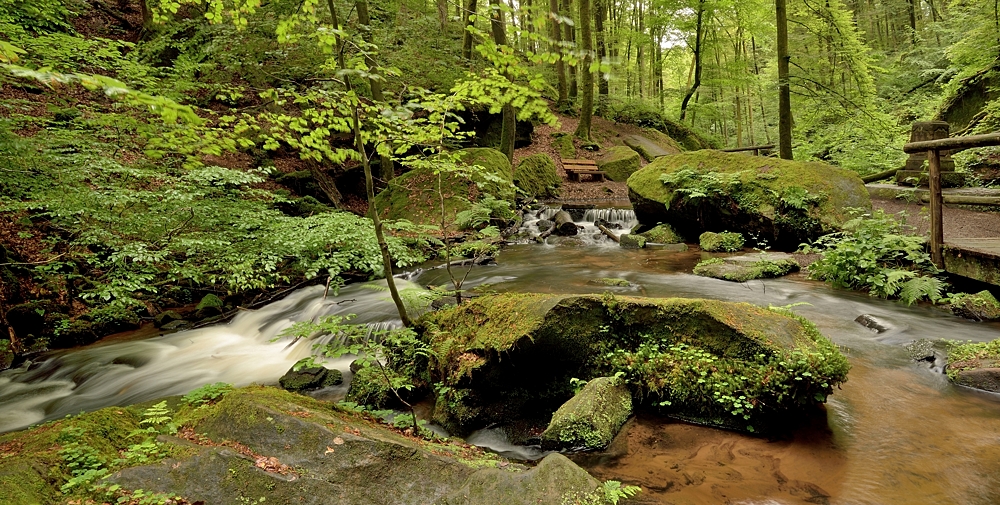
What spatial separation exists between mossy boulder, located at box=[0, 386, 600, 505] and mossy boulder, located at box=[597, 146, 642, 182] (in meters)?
19.0

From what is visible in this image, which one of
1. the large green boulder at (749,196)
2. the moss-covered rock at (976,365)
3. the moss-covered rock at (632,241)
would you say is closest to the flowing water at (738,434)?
the moss-covered rock at (976,365)

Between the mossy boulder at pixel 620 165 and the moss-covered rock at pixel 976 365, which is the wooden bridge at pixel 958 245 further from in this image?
the mossy boulder at pixel 620 165

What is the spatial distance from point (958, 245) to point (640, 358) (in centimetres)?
577

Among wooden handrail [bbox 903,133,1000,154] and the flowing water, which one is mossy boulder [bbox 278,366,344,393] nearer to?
the flowing water

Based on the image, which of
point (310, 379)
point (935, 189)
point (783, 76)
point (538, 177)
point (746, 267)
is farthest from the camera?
point (538, 177)

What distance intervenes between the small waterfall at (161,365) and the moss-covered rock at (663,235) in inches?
294

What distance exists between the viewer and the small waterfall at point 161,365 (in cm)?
595

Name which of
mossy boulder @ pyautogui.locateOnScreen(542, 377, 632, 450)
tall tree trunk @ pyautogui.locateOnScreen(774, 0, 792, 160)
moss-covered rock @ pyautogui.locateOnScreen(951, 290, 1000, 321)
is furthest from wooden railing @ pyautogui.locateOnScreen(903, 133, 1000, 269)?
tall tree trunk @ pyautogui.locateOnScreen(774, 0, 792, 160)

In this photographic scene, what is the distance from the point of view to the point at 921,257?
691cm

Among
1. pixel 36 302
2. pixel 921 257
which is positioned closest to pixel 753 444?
pixel 921 257

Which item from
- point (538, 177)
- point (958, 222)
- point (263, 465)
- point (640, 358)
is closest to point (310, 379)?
point (263, 465)

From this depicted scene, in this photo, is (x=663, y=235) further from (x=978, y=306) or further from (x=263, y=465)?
(x=263, y=465)

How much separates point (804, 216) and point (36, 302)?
14.4 meters

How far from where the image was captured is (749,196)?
10.6 meters
